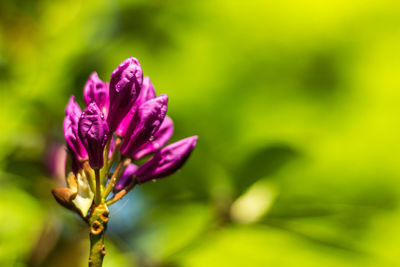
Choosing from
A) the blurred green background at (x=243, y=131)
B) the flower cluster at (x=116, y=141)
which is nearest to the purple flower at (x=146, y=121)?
the flower cluster at (x=116, y=141)

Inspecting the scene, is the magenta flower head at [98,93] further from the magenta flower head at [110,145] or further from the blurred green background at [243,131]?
the blurred green background at [243,131]

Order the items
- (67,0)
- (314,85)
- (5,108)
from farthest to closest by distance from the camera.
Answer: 1. (67,0)
2. (314,85)
3. (5,108)

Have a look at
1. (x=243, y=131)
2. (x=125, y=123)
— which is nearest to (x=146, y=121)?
(x=125, y=123)

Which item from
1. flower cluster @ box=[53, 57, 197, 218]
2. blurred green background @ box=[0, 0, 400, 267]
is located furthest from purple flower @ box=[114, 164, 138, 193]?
blurred green background @ box=[0, 0, 400, 267]

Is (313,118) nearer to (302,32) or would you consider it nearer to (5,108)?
(302,32)

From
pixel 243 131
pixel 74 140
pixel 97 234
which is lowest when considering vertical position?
pixel 97 234

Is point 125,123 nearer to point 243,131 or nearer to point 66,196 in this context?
point 66,196

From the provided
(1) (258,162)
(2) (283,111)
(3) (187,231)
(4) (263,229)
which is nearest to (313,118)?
(2) (283,111)
